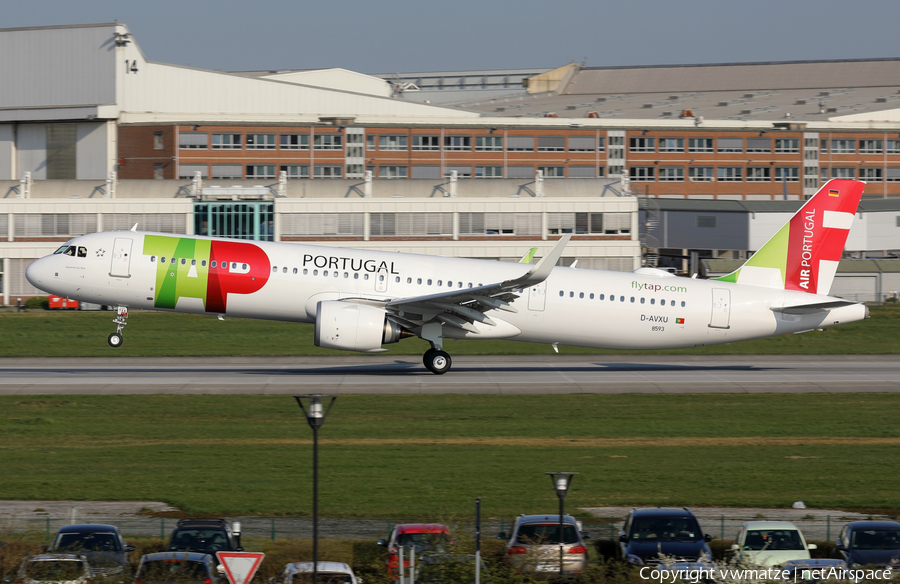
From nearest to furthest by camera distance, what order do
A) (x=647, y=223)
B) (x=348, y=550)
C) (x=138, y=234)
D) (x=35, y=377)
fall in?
(x=348, y=550)
(x=138, y=234)
(x=35, y=377)
(x=647, y=223)

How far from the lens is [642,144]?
129000 mm

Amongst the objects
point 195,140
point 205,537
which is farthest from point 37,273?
point 195,140

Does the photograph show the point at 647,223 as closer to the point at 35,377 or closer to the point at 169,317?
the point at 169,317

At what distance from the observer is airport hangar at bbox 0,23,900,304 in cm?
7231

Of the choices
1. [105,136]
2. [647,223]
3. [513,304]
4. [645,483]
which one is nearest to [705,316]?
[513,304]

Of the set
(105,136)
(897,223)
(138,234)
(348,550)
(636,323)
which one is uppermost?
(105,136)

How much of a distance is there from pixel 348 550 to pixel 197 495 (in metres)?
5.87

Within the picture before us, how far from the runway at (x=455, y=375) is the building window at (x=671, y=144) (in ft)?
263

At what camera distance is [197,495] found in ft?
77.0

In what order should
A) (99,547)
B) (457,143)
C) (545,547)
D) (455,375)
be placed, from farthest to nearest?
(457,143)
(455,375)
(545,547)
(99,547)

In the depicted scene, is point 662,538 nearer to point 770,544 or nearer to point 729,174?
point 770,544

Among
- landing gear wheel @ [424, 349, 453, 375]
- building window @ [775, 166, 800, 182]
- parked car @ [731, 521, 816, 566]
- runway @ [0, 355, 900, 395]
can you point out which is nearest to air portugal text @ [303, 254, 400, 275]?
landing gear wheel @ [424, 349, 453, 375]

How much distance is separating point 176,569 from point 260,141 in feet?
337

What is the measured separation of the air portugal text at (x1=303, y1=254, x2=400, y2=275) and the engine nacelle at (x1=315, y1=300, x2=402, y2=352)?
5.90 feet
